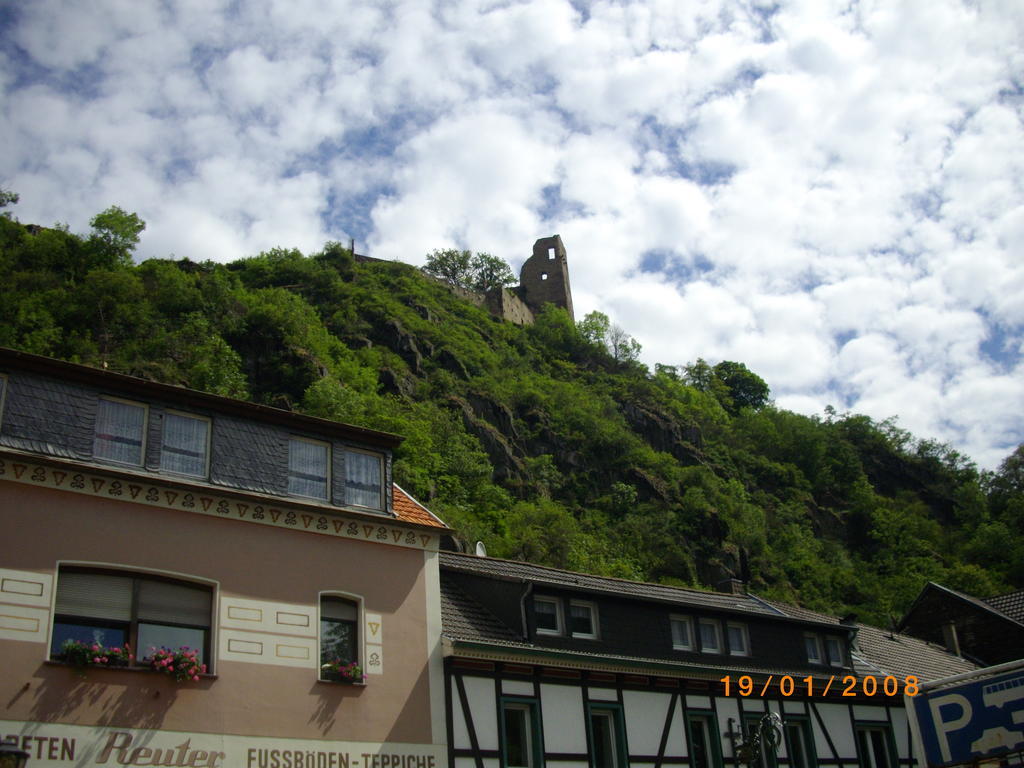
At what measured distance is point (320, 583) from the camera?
56.5 feet

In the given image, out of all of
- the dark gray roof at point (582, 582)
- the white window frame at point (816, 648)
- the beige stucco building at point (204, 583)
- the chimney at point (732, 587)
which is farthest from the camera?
the chimney at point (732, 587)

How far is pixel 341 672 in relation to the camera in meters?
16.8

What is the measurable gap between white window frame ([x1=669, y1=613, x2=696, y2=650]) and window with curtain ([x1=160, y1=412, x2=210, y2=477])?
11355 mm

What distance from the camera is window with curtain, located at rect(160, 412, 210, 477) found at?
53.8 ft

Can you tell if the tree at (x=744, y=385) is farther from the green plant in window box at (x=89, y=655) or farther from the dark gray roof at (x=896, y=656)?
the green plant in window box at (x=89, y=655)

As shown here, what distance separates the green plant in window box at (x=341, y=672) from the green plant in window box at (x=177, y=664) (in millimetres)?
2274

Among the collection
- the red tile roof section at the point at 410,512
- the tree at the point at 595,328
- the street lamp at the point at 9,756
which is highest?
the tree at the point at 595,328

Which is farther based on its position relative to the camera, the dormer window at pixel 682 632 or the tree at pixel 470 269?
the tree at pixel 470 269

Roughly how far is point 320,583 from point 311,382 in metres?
48.3

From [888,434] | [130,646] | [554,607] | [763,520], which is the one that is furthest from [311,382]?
[888,434]

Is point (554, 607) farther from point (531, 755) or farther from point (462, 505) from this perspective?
point (462, 505)

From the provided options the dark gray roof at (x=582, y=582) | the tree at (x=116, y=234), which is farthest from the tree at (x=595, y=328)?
the dark gray roof at (x=582, y=582)

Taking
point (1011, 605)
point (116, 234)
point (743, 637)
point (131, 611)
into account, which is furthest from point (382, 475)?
point (116, 234)

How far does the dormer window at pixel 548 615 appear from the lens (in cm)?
2081
